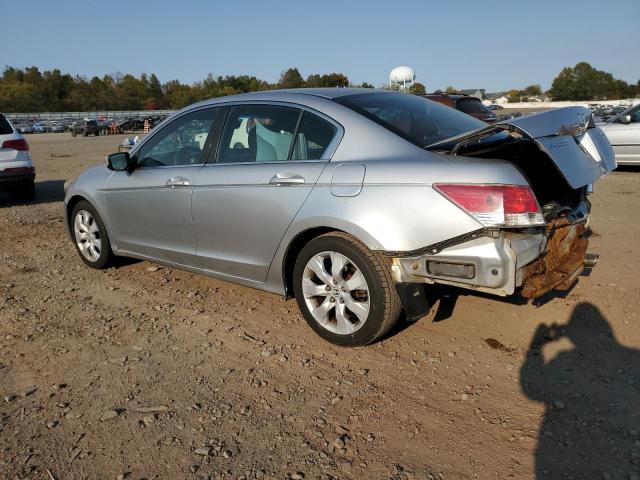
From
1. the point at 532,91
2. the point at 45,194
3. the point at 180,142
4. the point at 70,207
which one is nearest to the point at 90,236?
the point at 70,207

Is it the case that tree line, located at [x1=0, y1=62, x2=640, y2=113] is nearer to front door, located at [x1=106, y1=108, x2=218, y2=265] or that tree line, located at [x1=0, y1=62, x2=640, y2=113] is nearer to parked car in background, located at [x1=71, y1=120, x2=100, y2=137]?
parked car in background, located at [x1=71, y1=120, x2=100, y2=137]

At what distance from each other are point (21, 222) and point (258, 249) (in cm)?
565

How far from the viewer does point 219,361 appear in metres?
3.41

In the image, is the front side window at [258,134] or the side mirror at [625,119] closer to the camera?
the front side window at [258,134]

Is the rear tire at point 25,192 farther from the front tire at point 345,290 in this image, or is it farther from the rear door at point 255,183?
the front tire at point 345,290

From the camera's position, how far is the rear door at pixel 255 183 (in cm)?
350

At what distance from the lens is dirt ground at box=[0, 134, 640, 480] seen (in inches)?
95.4

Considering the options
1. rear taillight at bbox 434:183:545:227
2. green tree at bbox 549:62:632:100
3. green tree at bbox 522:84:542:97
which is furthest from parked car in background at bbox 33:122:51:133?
green tree at bbox 522:84:542:97

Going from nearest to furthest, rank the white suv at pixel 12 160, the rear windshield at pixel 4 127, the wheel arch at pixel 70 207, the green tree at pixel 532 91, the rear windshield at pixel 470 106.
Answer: the wheel arch at pixel 70 207, the white suv at pixel 12 160, the rear windshield at pixel 4 127, the rear windshield at pixel 470 106, the green tree at pixel 532 91

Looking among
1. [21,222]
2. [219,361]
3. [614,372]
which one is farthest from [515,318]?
[21,222]

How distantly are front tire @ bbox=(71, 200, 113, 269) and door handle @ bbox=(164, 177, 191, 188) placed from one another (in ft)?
4.00

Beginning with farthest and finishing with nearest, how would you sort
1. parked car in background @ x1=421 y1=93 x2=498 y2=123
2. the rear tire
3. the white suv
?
1. parked car in background @ x1=421 y1=93 x2=498 y2=123
2. the rear tire
3. the white suv

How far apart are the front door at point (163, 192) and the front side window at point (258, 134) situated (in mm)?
210

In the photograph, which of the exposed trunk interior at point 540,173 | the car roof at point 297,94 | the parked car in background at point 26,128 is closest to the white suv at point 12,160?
the car roof at point 297,94
